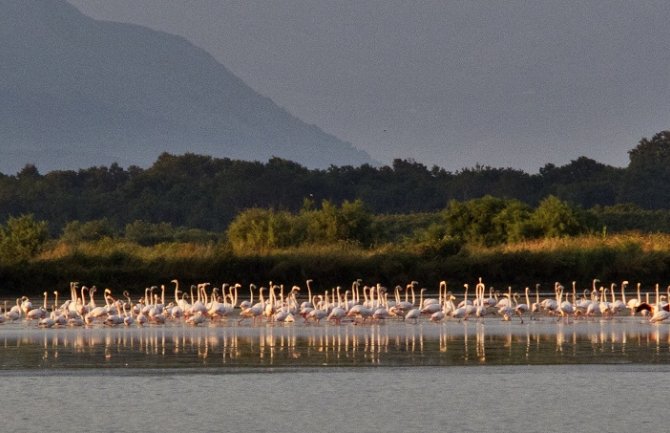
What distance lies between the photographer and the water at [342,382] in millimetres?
16031

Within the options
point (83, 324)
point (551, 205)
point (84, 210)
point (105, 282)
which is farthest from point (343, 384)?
point (84, 210)

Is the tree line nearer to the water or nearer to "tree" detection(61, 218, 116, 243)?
"tree" detection(61, 218, 116, 243)

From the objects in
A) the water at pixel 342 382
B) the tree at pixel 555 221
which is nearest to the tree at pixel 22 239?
the tree at pixel 555 221

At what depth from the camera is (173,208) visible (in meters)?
97.9

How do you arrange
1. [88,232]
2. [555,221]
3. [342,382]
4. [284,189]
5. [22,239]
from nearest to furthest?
[342,382] → [22,239] → [555,221] → [88,232] → [284,189]

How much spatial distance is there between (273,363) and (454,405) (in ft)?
18.0

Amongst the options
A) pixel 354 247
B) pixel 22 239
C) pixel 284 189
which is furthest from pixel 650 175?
pixel 22 239

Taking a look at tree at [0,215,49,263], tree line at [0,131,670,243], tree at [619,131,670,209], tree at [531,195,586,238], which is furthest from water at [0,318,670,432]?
tree at [619,131,670,209]

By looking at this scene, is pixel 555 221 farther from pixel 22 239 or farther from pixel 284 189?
pixel 284 189

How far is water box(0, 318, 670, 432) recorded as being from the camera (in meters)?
16.0

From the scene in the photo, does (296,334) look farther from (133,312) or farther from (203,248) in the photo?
(203,248)

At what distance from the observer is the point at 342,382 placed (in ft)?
63.4

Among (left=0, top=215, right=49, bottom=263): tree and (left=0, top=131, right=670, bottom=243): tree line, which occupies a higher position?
(left=0, top=131, right=670, bottom=243): tree line

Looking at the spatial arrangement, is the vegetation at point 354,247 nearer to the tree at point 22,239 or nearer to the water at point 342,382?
the tree at point 22,239
